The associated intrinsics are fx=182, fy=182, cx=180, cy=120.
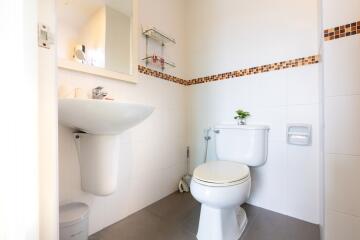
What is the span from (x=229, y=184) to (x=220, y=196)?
0.26 feet

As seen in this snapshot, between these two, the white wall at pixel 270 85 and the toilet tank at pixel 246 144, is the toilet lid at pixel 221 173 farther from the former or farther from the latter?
the white wall at pixel 270 85

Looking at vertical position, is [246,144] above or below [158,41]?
below

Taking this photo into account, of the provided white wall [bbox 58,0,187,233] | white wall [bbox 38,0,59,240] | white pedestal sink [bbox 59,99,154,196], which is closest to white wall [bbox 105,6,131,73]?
white wall [bbox 58,0,187,233]

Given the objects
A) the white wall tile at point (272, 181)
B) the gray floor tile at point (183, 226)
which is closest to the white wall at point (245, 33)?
the white wall tile at point (272, 181)

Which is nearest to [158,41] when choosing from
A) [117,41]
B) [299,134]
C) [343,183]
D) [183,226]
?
[117,41]

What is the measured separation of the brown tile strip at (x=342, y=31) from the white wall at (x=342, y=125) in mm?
19

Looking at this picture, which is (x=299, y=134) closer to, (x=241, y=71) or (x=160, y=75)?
(x=241, y=71)

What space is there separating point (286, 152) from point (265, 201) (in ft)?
1.51

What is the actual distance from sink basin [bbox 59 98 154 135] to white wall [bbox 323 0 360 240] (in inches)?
38.2

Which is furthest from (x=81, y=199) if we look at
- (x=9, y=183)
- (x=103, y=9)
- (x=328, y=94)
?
(x=328, y=94)

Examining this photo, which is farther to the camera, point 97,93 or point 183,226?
point 183,226

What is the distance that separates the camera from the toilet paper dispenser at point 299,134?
1.33 m

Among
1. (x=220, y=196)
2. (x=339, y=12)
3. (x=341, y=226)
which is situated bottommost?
(x=341, y=226)

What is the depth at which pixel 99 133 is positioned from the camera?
1.01m
